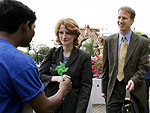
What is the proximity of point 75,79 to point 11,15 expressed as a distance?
1265mm

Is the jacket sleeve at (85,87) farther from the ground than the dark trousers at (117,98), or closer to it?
farther from the ground

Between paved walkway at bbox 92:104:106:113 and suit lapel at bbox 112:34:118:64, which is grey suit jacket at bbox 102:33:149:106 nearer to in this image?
suit lapel at bbox 112:34:118:64

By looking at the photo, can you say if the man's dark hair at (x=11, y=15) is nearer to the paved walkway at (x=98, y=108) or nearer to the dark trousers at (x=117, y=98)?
the dark trousers at (x=117, y=98)

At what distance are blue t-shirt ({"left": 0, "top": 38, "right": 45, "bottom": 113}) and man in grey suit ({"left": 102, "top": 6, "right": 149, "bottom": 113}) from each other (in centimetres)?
175

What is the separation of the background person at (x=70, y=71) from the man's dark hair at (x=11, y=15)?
3.33ft

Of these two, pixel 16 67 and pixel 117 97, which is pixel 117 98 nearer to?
pixel 117 97

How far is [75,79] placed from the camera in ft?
7.17

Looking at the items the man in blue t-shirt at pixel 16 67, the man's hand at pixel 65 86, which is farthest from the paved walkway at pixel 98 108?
the man in blue t-shirt at pixel 16 67

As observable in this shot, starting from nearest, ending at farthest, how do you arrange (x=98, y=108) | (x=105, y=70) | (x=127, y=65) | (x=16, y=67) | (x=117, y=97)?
1. (x=16, y=67)
2. (x=127, y=65)
3. (x=117, y=97)
4. (x=105, y=70)
5. (x=98, y=108)

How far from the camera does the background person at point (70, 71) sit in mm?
2141

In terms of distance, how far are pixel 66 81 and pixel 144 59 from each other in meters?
1.46

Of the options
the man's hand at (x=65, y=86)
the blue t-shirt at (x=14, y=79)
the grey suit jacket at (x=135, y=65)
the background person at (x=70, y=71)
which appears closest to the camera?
the blue t-shirt at (x=14, y=79)

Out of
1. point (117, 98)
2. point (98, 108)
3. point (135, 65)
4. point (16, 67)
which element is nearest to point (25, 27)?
point (16, 67)

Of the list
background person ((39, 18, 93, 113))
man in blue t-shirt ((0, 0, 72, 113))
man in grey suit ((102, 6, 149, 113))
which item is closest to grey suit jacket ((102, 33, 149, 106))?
man in grey suit ((102, 6, 149, 113))
